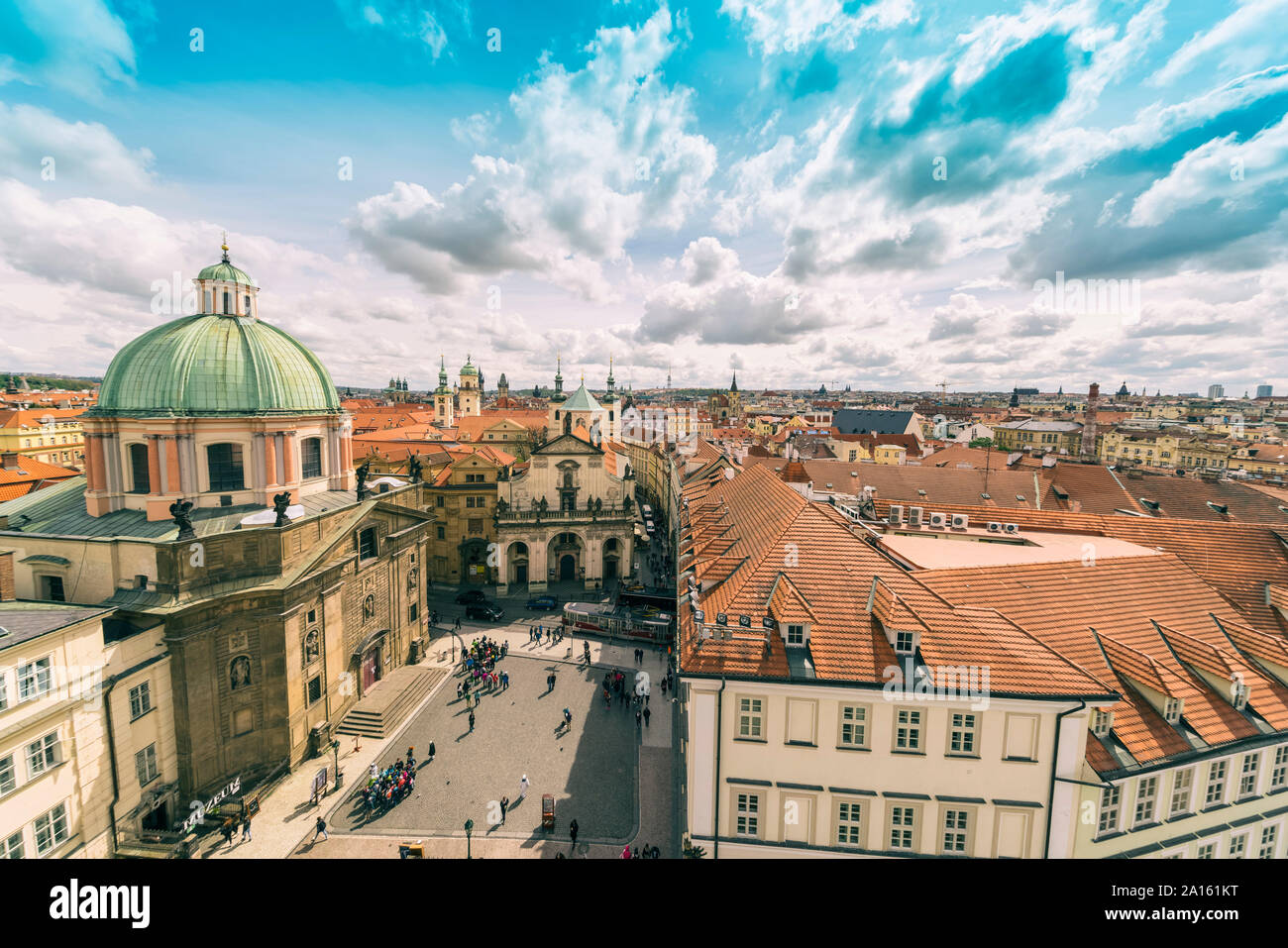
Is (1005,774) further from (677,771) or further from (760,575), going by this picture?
(677,771)

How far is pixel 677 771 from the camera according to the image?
27.6m

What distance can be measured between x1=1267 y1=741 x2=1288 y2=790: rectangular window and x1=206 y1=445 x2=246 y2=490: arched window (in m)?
43.1

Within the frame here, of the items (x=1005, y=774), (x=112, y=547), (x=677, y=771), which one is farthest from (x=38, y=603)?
(x=1005, y=774)

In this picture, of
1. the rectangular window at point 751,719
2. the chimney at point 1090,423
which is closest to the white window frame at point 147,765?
the rectangular window at point 751,719

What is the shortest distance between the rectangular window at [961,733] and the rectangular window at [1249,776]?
30.2ft

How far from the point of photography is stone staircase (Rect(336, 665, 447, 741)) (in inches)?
1228

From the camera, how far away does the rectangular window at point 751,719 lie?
62.5 feet

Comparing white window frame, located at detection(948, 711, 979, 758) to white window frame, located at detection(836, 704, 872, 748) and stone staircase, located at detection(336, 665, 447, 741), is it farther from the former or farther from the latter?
stone staircase, located at detection(336, 665, 447, 741)

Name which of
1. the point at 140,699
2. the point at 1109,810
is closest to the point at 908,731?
the point at 1109,810

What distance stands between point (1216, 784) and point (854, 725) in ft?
38.7

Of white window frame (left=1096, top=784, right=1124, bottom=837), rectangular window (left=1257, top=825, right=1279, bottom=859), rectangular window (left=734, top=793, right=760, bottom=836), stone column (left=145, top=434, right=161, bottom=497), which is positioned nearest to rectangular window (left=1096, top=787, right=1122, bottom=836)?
white window frame (left=1096, top=784, right=1124, bottom=837)

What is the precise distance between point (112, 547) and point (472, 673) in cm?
1874

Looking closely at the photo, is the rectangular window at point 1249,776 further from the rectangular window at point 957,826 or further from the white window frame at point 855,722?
the white window frame at point 855,722

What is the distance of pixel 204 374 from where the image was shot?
29109mm
